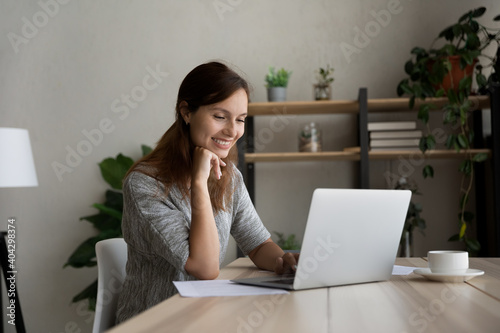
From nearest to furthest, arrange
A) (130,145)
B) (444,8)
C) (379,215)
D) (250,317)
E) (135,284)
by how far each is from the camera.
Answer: (250,317) → (379,215) → (135,284) → (444,8) → (130,145)

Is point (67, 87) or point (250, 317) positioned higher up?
point (67, 87)

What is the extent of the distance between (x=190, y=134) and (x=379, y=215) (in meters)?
0.73

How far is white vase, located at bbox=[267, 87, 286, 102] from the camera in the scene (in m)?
3.27

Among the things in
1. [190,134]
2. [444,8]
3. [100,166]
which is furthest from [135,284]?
[444,8]

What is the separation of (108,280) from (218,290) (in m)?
0.45

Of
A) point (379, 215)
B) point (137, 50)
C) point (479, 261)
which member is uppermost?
point (137, 50)

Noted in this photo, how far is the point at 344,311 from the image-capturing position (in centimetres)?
96

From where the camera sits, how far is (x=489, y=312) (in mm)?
937

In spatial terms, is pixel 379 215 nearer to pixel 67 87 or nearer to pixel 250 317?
pixel 250 317

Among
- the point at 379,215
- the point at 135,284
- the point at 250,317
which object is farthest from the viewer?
the point at 135,284

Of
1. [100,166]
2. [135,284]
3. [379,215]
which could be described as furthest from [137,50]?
[379,215]

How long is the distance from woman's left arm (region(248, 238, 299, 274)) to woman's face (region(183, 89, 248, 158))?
0.32 m

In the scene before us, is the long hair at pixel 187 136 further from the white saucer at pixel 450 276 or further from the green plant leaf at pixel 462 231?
the green plant leaf at pixel 462 231

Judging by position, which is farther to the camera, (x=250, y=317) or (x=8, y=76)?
(x=8, y=76)
